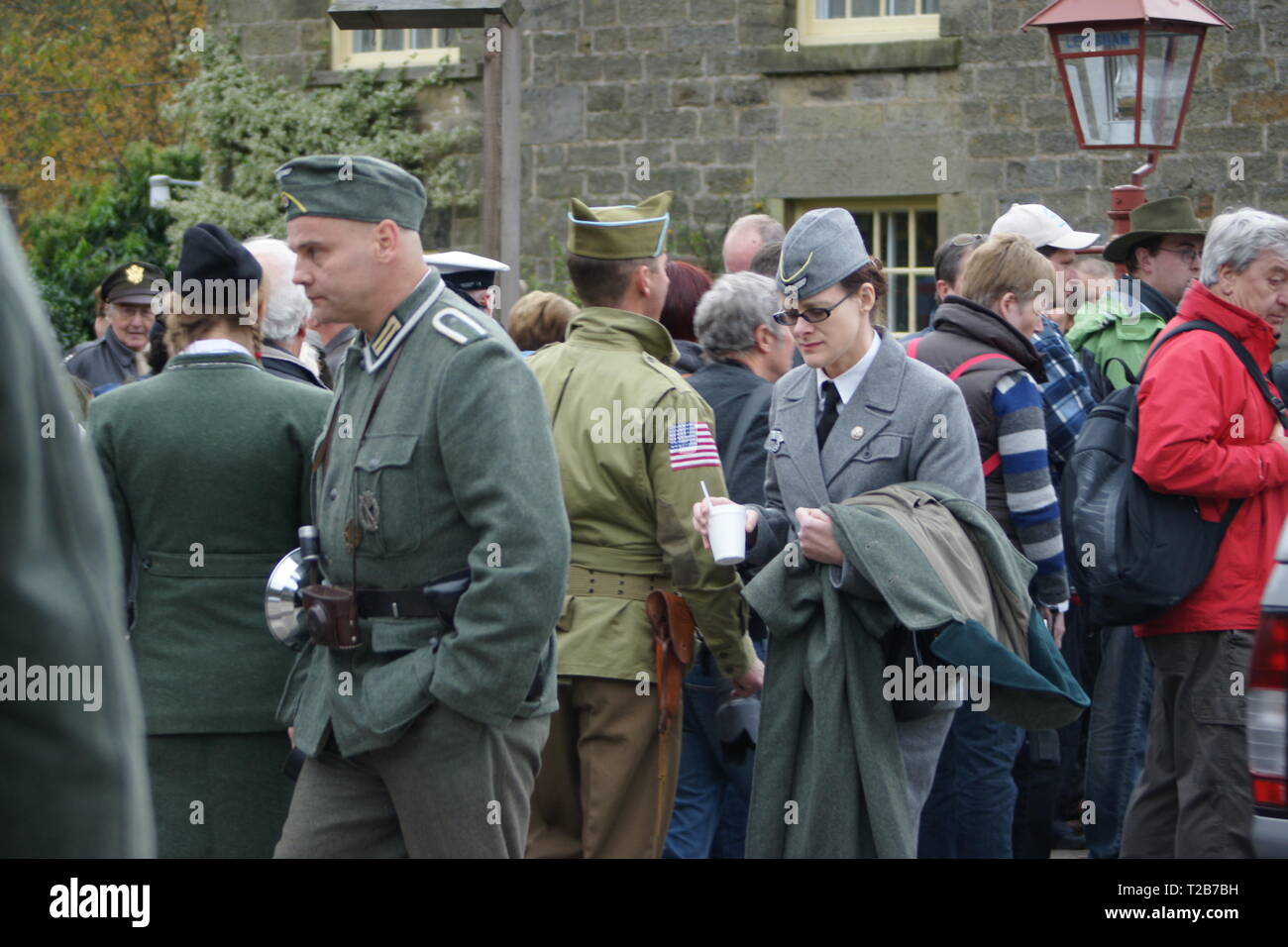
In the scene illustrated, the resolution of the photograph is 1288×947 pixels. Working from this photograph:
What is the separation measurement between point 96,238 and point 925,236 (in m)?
10.7

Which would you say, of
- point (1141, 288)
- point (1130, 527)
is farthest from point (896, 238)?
point (1130, 527)

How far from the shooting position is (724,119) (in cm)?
1345

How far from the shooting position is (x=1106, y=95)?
26.6 ft

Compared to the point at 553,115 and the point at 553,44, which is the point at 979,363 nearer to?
the point at 553,115

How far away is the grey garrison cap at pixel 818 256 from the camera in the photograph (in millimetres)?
4582

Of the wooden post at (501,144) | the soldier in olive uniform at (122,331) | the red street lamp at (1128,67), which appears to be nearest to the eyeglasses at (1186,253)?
the red street lamp at (1128,67)

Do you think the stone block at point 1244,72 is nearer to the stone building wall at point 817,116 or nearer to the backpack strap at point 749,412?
the stone building wall at point 817,116

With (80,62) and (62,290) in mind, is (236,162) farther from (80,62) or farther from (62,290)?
(80,62)

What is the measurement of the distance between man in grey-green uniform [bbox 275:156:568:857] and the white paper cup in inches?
26.8

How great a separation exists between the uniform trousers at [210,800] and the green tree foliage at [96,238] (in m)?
14.0

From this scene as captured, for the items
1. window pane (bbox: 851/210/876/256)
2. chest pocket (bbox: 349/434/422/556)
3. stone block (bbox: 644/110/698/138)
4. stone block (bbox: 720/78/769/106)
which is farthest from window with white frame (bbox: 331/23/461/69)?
chest pocket (bbox: 349/434/422/556)

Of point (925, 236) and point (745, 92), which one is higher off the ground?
point (745, 92)

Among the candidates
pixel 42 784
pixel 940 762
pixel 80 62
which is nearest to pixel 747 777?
pixel 940 762

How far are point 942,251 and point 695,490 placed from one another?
2509mm
